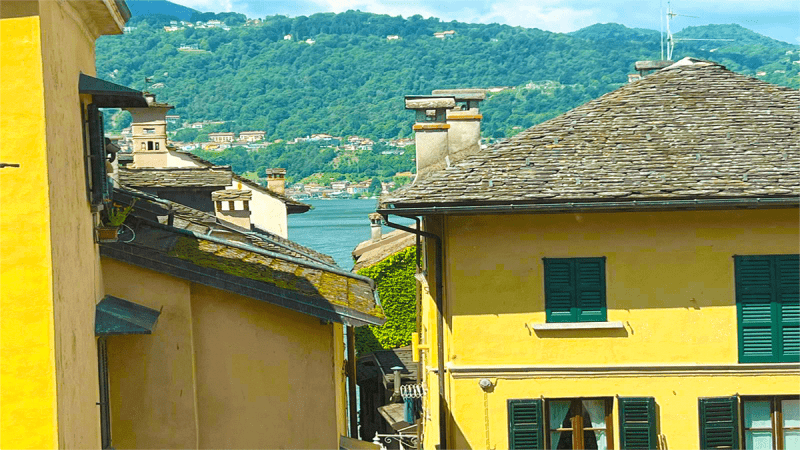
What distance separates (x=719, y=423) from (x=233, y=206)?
13314 millimetres

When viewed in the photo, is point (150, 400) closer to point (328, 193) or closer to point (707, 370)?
point (707, 370)

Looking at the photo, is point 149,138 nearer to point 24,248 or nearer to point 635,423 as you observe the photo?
point 635,423

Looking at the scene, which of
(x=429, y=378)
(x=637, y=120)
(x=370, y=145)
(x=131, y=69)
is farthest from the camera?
(x=131, y=69)

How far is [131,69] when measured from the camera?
555 ft

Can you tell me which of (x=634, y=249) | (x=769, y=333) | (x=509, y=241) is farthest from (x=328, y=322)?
(x=769, y=333)

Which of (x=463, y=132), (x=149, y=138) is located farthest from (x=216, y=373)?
(x=149, y=138)

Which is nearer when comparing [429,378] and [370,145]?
[429,378]

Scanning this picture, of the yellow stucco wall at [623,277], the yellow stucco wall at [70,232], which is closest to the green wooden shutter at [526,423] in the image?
the yellow stucco wall at [623,277]

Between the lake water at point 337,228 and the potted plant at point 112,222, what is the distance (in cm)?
6659

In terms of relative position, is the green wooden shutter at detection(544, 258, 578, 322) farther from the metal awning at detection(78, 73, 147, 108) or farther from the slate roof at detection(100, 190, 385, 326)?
the metal awning at detection(78, 73, 147, 108)

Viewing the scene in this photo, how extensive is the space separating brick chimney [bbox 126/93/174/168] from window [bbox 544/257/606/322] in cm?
1698

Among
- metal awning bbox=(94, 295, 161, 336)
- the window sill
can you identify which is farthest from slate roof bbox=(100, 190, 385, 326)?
the window sill

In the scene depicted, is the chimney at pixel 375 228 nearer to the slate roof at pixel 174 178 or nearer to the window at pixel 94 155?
the slate roof at pixel 174 178

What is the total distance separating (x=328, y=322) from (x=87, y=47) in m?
3.53
